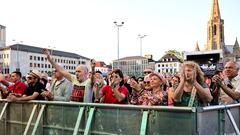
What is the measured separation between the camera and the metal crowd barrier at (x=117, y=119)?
12.8 ft

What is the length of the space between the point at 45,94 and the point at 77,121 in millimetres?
1633

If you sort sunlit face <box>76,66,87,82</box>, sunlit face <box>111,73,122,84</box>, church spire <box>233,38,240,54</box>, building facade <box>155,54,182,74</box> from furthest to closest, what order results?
building facade <box>155,54,182,74</box>, church spire <box>233,38,240,54</box>, sunlit face <box>76,66,87,82</box>, sunlit face <box>111,73,122,84</box>

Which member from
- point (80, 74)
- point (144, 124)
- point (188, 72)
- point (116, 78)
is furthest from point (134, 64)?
point (144, 124)

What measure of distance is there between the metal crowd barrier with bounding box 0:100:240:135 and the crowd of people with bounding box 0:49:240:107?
1.24ft

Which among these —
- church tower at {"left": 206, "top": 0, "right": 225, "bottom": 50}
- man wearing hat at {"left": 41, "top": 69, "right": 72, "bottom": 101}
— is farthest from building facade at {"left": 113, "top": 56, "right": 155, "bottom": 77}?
man wearing hat at {"left": 41, "top": 69, "right": 72, "bottom": 101}

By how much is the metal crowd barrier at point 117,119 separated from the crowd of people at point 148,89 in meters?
0.38

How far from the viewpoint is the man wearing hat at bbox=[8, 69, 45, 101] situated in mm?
Answer: 6499

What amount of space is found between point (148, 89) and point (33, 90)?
243 centimetres

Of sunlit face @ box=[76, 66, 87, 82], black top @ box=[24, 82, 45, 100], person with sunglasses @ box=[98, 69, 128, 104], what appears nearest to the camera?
person with sunglasses @ box=[98, 69, 128, 104]

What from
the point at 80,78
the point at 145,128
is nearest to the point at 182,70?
the point at 145,128

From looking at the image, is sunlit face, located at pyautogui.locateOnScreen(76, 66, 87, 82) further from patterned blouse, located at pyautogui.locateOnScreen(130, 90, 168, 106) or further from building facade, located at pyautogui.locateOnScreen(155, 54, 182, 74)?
building facade, located at pyautogui.locateOnScreen(155, 54, 182, 74)

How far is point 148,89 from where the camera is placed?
229 inches

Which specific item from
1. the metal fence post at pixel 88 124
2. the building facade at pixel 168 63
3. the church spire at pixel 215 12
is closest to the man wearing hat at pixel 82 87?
the metal fence post at pixel 88 124

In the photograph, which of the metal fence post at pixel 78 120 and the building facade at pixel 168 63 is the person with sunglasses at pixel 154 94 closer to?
the metal fence post at pixel 78 120
